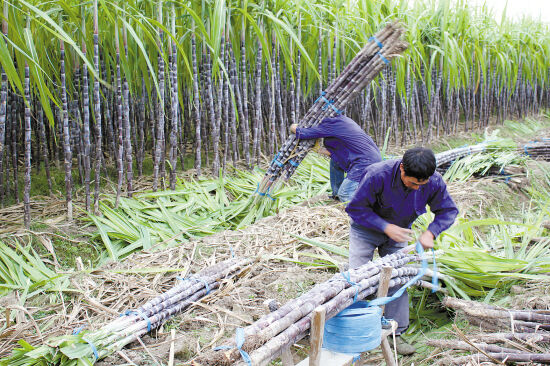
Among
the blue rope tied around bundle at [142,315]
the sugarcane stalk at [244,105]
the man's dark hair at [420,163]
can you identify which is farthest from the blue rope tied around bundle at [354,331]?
the sugarcane stalk at [244,105]

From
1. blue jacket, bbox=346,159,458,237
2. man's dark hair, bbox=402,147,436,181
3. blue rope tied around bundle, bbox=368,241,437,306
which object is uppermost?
man's dark hair, bbox=402,147,436,181

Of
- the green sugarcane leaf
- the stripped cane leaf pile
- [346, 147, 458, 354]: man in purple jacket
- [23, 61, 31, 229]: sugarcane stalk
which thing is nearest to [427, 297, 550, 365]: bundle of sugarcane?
[346, 147, 458, 354]: man in purple jacket

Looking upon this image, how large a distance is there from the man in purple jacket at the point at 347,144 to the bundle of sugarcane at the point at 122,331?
1.22 meters

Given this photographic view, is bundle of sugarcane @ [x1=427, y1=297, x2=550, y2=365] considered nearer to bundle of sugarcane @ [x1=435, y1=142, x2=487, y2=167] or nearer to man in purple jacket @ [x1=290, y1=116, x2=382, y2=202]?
man in purple jacket @ [x1=290, y1=116, x2=382, y2=202]

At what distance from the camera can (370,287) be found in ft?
6.89

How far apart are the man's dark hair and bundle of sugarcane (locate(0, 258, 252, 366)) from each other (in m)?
1.23

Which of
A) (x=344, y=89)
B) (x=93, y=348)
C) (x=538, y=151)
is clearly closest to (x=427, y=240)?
(x=93, y=348)

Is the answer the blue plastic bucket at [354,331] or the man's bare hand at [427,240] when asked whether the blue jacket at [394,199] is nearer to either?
the man's bare hand at [427,240]

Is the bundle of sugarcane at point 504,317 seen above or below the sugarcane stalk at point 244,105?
below

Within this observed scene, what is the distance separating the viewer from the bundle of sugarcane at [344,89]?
342cm

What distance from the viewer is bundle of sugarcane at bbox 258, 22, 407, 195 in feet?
11.2

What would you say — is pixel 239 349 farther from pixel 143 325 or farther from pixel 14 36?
pixel 14 36

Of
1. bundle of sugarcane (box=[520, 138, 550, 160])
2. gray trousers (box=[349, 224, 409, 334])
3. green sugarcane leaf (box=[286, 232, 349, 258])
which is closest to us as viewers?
gray trousers (box=[349, 224, 409, 334])

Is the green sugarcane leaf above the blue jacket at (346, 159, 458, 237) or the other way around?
the other way around
